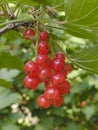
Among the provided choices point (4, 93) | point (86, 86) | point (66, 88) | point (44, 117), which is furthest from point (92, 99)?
point (66, 88)

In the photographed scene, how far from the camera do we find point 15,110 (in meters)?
3.59

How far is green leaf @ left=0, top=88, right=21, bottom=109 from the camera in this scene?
2.83 meters

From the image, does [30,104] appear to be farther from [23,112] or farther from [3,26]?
[3,26]

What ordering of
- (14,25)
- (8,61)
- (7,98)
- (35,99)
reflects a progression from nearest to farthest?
(14,25) < (8,61) < (7,98) < (35,99)

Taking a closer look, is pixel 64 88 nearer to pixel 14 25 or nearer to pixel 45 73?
pixel 45 73

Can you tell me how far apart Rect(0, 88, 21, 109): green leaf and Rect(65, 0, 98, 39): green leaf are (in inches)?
65.0

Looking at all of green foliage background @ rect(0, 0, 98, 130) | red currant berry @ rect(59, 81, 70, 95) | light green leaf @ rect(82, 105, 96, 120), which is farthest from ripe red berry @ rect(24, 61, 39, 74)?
light green leaf @ rect(82, 105, 96, 120)

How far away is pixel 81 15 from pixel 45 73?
246 mm

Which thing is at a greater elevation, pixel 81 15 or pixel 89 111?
pixel 81 15

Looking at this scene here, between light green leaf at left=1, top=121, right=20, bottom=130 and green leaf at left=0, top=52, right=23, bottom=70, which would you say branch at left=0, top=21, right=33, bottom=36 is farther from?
light green leaf at left=1, top=121, right=20, bottom=130

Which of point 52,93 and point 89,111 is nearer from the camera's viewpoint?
point 52,93

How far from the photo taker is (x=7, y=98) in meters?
2.90

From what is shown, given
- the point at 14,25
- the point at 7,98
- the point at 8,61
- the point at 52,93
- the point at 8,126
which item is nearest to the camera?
the point at 52,93

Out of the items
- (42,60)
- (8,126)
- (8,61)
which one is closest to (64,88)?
(42,60)
